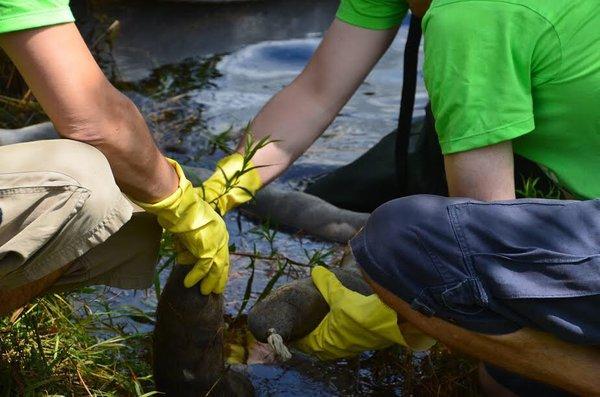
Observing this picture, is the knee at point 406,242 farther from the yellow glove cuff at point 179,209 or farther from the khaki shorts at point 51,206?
the khaki shorts at point 51,206

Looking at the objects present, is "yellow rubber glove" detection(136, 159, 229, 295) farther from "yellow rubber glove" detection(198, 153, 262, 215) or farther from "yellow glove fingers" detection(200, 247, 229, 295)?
"yellow rubber glove" detection(198, 153, 262, 215)

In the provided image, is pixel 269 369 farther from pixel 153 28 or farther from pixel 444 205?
pixel 153 28

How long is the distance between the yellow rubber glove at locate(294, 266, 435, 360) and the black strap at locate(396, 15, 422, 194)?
0.75 metres

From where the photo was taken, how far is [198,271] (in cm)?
271

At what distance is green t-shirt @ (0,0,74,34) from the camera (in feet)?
7.12

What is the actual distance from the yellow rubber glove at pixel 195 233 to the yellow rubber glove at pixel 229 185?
0.86 ft

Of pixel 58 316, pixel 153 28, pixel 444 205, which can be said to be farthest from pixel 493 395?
pixel 153 28

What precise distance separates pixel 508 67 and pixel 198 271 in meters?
0.94

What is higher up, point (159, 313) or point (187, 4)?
point (159, 313)

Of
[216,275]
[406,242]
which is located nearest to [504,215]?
[406,242]

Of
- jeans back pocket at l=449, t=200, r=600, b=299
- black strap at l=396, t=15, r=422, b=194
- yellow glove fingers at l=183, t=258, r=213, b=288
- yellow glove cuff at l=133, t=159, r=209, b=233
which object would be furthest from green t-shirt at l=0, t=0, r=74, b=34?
black strap at l=396, t=15, r=422, b=194

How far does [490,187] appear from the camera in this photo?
2504 millimetres

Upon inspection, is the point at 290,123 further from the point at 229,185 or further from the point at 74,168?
the point at 74,168

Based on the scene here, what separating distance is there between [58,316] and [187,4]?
436 centimetres
